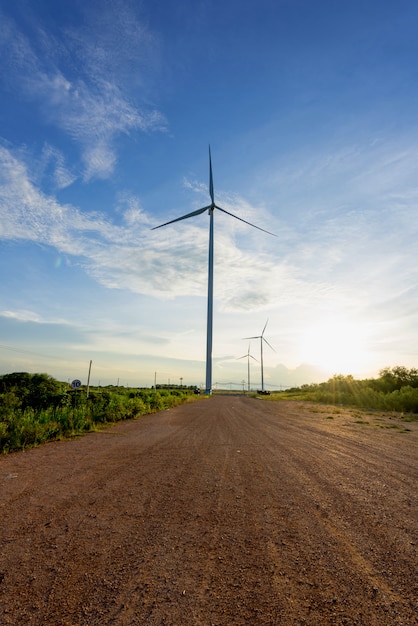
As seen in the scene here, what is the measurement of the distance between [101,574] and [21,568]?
0.98m

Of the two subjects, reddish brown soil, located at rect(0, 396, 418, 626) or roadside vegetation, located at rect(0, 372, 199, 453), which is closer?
reddish brown soil, located at rect(0, 396, 418, 626)

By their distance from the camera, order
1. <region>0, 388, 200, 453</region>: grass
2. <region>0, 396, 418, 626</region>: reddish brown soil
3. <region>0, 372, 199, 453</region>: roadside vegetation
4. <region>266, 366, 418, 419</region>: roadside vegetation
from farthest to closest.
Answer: <region>266, 366, 418, 419</region>: roadside vegetation
<region>0, 372, 199, 453</region>: roadside vegetation
<region>0, 388, 200, 453</region>: grass
<region>0, 396, 418, 626</region>: reddish brown soil

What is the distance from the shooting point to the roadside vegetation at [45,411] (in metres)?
11.4

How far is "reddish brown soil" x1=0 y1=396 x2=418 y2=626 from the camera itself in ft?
9.93

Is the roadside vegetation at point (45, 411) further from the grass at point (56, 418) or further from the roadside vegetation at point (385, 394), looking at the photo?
the roadside vegetation at point (385, 394)

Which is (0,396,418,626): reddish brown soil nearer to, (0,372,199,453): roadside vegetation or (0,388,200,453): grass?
(0,388,200,453): grass

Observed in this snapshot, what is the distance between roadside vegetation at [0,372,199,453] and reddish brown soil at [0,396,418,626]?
2524 millimetres

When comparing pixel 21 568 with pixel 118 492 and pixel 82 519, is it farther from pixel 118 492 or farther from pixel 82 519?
pixel 118 492

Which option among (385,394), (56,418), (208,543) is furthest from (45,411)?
(385,394)

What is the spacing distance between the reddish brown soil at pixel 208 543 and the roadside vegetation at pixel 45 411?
252 centimetres

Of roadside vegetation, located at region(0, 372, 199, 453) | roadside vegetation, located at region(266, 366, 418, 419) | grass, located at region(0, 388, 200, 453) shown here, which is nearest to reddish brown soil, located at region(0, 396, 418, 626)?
grass, located at region(0, 388, 200, 453)

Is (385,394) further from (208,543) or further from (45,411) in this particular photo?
(208,543)

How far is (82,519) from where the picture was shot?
5031mm

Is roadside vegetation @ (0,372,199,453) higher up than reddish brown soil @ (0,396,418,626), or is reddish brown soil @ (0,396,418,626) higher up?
roadside vegetation @ (0,372,199,453)
